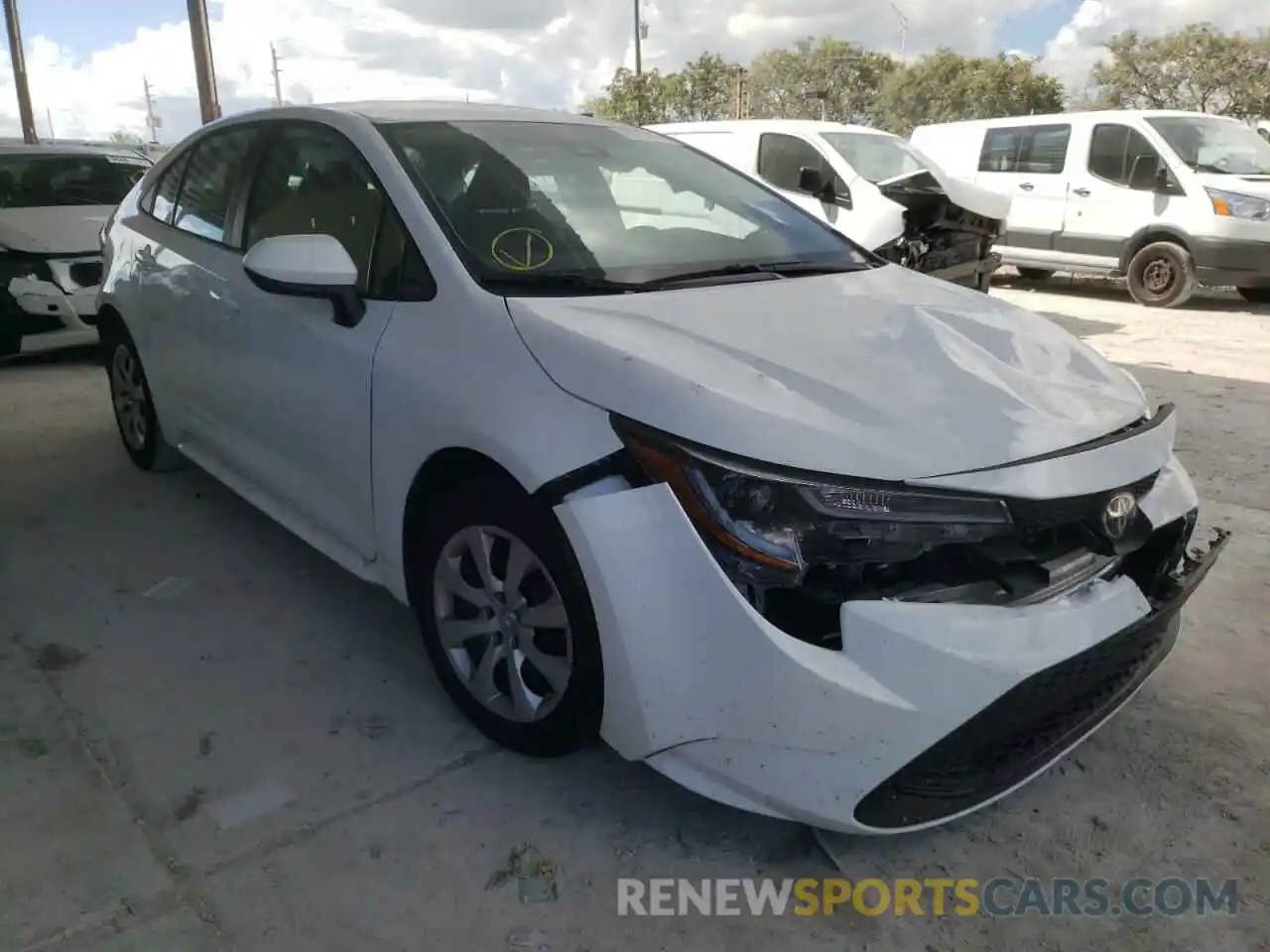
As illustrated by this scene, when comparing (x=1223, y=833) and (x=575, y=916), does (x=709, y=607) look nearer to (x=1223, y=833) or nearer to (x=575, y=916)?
(x=575, y=916)

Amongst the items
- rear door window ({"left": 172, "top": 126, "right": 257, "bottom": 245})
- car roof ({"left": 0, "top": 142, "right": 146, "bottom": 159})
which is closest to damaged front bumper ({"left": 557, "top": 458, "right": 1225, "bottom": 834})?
rear door window ({"left": 172, "top": 126, "right": 257, "bottom": 245})

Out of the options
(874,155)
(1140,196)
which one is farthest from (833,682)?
(1140,196)

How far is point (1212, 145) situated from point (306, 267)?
29.7 feet

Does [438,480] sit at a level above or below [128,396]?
above

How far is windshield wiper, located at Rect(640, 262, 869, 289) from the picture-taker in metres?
2.50

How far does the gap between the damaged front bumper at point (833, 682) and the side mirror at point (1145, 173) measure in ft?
26.5

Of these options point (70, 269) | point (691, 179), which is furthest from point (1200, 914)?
point (70, 269)

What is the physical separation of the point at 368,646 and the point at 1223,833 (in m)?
2.25

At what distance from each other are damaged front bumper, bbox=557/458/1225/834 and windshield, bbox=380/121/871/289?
0.86m

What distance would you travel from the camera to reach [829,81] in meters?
35.0

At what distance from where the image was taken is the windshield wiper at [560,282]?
2.34 m

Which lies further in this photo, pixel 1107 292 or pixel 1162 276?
pixel 1107 292

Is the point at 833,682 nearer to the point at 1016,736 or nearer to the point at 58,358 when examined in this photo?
the point at 1016,736

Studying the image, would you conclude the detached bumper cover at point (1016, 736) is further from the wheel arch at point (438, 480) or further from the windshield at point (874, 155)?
the windshield at point (874, 155)
